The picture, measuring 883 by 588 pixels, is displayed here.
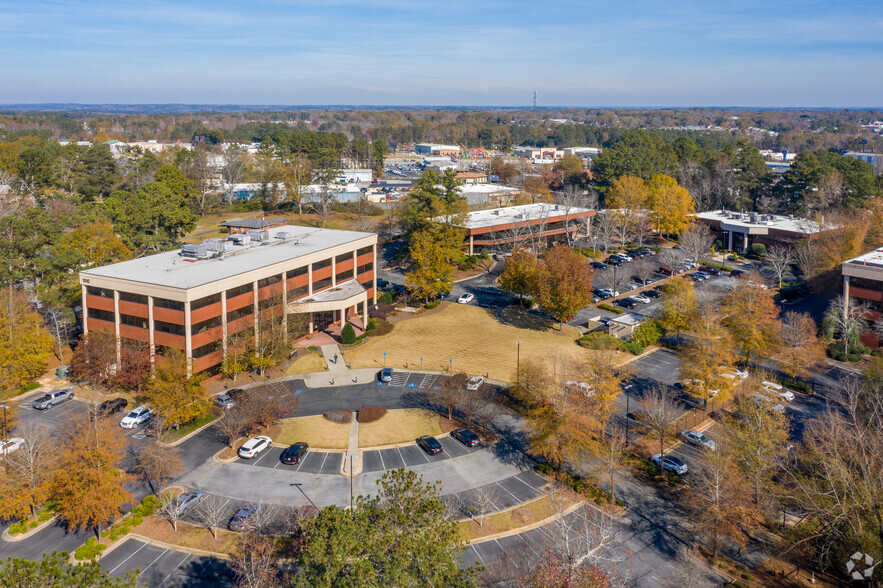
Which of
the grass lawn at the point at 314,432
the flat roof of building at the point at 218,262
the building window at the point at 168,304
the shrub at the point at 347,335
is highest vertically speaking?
the flat roof of building at the point at 218,262

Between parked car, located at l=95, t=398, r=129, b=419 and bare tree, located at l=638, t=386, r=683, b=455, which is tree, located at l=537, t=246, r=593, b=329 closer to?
bare tree, located at l=638, t=386, r=683, b=455

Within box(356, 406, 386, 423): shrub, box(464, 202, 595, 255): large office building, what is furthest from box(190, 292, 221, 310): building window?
box(464, 202, 595, 255): large office building

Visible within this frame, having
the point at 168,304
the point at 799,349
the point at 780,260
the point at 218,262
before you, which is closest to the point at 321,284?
the point at 218,262

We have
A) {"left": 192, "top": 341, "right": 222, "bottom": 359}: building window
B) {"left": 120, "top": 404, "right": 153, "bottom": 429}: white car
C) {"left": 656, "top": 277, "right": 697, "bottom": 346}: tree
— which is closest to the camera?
{"left": 120, "top": 404, "right": 153, "bottom": 429}: white car

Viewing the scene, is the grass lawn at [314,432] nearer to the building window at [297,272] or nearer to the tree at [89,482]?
the tree at [89,482]

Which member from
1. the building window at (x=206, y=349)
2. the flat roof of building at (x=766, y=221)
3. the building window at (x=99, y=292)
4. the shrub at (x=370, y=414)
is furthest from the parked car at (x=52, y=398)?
the flat roof of building at (x=766, y=221)

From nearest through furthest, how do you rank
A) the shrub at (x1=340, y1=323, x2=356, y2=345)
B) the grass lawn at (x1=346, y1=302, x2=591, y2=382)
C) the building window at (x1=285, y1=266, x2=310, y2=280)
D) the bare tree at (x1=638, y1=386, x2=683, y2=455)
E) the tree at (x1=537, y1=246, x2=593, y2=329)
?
the bare tree at (x1=638, y1=386, x2=683, y2=455) < the grass lawn at (x1=346, y1=302, x2=591, y2=382) < the building window at (x1=285, y1=266, x2=310, y2=280) < the shrub at (x1=340, y1=323, x2=356, y2=345) < the tree at (x1=537, y1=246, x2=593, y2=329)
